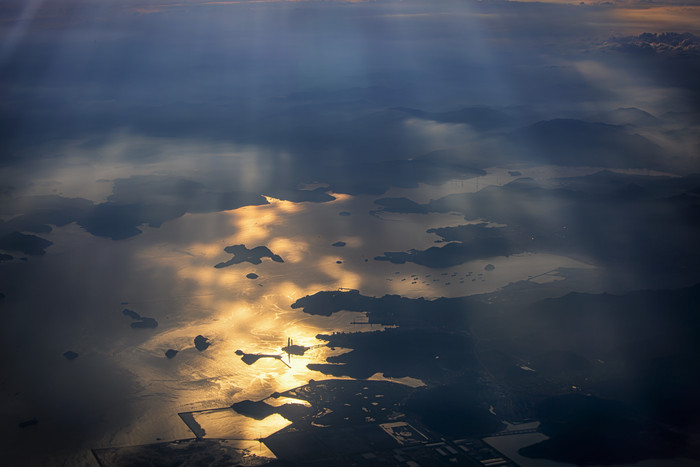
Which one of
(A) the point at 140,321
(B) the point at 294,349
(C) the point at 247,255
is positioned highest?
(B) the point at 294,349

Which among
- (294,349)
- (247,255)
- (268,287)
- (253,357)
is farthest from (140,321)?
(247,255)

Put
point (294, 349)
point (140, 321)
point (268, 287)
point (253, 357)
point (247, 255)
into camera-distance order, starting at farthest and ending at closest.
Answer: point (247, 255), point (268, 287), point (140, 321), point (294, 349), point (253, 357)

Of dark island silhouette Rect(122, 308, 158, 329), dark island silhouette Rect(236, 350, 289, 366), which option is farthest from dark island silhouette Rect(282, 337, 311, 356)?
dark island silhouette Rect(122, 308, 158, 329)

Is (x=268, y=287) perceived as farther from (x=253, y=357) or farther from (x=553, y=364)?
(x=553, y=364)

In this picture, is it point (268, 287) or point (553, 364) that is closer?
point (553, 364)

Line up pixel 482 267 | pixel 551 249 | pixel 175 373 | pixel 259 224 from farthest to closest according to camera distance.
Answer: pixel 259 224 < pixel 551 249 < pixel 482 267 < pixel 175 373

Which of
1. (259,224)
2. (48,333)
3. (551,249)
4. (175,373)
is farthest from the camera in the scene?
(259,224)

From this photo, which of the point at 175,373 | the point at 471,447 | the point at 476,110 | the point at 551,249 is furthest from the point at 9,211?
the point at 476,110

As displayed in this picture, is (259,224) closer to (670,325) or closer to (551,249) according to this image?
(551,249)

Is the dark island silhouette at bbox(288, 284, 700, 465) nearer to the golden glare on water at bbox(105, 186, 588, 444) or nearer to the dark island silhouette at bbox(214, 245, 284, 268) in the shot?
the golden glare on water at bbox(105, 186, 588, 444)

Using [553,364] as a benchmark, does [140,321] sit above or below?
below
